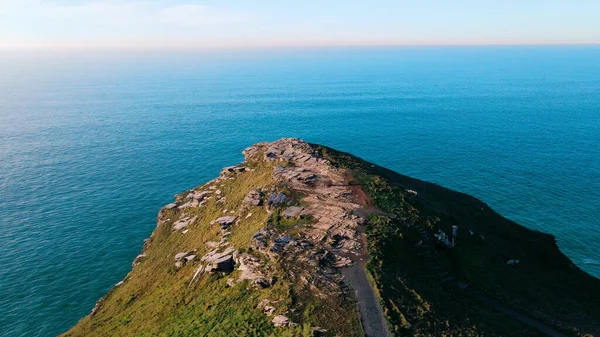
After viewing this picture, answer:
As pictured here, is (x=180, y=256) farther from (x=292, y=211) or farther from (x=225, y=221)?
(x=292, y=211)

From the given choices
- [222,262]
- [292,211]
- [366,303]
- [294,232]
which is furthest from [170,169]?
[366,303]

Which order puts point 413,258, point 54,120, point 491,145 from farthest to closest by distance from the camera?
point 54,120
point 491,145
point 413,258

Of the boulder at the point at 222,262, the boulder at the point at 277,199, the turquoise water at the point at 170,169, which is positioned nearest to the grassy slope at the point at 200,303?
the boulder at the point at 222,262

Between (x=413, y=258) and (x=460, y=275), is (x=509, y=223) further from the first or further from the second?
(x=413, y=258)

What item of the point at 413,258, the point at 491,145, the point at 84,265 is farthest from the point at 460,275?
the point at 491,145

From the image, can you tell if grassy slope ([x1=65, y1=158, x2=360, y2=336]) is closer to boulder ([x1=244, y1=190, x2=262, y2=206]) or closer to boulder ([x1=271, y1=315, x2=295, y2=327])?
boulder ([x1=271, y1=315, x2=295, y2=327])

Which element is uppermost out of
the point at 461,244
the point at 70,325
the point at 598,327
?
the point at 461,244

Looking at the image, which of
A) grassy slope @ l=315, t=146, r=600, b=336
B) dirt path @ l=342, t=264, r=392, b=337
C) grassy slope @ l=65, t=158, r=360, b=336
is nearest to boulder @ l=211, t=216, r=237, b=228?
grassy slope @ l=65, t=158, r=360, b=336
